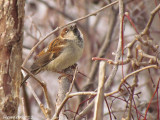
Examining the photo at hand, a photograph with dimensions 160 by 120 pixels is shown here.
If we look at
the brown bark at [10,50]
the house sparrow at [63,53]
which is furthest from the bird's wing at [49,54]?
the brown bark at [10,50]

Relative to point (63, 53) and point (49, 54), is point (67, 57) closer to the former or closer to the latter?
point (63, 53)

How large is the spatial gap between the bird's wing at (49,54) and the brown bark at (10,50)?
79.0 inches

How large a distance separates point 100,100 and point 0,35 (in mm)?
813

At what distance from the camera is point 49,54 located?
4137 mm

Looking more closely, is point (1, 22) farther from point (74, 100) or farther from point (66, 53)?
point (74, 100)

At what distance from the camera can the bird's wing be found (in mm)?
4090

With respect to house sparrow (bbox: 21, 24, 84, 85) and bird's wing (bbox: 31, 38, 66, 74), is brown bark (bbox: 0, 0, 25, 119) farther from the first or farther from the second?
bird's wing (bbox: 31, 38, 66, 74)

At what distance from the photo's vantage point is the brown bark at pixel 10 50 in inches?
78.8

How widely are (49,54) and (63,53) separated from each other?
210mm

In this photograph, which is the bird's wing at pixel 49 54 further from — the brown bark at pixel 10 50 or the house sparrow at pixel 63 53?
the brown bark at pixel 10 50

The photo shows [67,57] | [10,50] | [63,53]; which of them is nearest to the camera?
[10,50]

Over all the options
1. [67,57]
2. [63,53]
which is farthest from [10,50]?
[63,53]

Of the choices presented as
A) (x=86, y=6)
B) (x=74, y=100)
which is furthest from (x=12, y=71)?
(x=86, y=6)

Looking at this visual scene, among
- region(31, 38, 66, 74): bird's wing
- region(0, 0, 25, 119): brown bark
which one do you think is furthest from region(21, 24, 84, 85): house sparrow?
region(0, 0, 25, 119): brown bark
